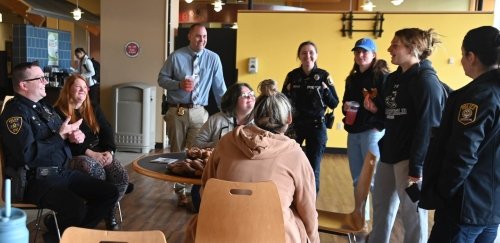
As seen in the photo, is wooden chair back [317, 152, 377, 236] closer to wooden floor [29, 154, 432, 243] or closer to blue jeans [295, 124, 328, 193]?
wooden floor [29, 154, 432, 243]

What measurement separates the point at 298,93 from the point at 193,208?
55.2 inches

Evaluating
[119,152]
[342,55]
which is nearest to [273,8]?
[342,55]

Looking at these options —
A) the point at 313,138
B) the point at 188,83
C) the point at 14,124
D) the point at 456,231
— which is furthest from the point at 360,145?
the point at 14,124

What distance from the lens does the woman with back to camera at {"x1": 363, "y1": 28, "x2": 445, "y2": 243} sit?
8.23 feet

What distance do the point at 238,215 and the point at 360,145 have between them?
6.92 ft

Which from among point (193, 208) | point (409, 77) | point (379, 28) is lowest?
point (193, 208)

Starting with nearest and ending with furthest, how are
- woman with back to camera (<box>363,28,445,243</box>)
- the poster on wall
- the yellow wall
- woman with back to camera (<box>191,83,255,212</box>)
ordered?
woman with back to camera (<box>363,28,445,243</box>), woman with back to camera (<box>191,83,255,212</box>), the yellow wall, the poster on wall

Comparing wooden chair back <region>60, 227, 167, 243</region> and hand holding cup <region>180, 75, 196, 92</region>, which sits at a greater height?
hand holding cup <region>180, 75, 196, 92</region>

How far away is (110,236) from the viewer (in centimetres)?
148

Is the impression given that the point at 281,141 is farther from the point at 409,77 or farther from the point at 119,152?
the point at 119,152

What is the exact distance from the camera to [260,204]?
188cm

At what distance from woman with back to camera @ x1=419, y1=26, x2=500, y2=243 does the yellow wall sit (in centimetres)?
497

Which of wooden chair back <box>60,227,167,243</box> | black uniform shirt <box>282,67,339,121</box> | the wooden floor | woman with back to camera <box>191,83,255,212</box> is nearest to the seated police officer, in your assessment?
the wooden floor

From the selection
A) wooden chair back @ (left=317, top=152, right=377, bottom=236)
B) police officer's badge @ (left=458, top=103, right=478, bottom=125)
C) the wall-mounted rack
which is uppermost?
the wall-mounted rack
